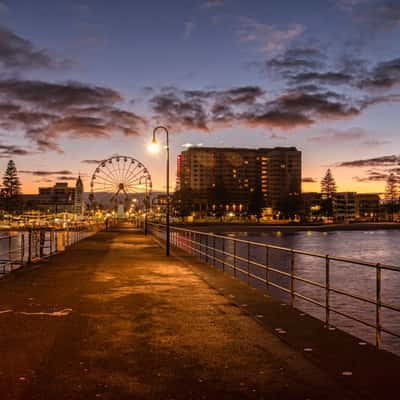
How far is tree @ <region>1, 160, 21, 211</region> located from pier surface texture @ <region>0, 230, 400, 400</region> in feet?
547

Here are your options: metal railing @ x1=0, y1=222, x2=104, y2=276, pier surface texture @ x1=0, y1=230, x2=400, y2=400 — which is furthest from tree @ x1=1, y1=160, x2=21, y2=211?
pier surface texture @ x1=0, y1=230, x2=400, y2=400

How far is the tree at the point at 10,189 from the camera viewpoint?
169750 millimetres

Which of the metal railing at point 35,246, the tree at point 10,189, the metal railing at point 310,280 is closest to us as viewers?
the metal railing at point 310,280

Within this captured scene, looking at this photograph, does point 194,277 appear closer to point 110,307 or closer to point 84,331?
point 110,307

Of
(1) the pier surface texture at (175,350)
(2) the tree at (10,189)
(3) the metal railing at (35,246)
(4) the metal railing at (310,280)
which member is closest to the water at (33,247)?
(3) the metal railing at (35,246)

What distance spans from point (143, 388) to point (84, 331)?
125 inches

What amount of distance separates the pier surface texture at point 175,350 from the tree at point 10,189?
547 feet

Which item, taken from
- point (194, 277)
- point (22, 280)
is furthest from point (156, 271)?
point (22, 280)

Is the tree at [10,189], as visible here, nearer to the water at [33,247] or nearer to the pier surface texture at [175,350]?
the water at [33,247]

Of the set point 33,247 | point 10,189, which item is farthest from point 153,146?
point 10,189

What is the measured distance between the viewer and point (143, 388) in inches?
229

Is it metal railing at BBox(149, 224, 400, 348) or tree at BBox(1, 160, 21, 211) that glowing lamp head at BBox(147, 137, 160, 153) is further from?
tree at BBox(1, 160, 21, 211)

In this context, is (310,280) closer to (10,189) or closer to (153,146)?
(153,146)

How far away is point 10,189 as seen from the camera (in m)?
171
